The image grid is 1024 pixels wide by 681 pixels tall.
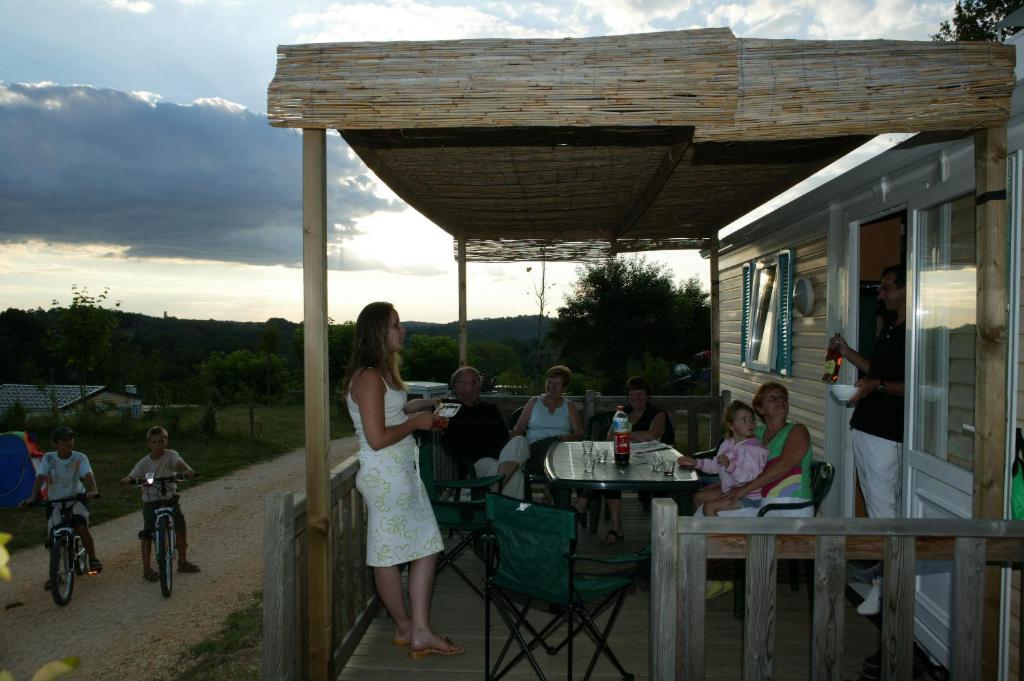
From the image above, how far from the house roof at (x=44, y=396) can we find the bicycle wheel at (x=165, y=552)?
37.8 feet

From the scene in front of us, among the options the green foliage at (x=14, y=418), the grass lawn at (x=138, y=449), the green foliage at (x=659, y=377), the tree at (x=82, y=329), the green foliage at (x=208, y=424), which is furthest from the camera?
the tree at (x=82, y=329)

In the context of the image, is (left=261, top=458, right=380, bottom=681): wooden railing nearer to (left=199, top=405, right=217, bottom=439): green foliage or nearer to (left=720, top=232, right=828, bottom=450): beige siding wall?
(left=720, top=232, right=828, bottom=450): beige siding wall

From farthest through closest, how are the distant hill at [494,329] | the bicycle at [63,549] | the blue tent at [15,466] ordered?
the distant hill at [494,329], the blue tent at [15,466], the bicycle at [63,549]

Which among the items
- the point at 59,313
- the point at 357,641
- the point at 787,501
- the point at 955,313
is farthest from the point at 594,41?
the point at 59,313

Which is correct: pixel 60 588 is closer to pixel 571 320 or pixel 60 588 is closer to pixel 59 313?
pixel 59 313

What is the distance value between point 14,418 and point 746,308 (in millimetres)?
14620

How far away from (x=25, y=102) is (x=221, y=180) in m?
6.87

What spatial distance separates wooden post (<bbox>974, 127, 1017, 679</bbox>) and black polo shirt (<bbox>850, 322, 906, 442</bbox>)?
1.22 metres

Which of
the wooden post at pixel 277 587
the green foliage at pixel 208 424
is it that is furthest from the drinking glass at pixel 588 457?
the green foliage at pixel 208 424

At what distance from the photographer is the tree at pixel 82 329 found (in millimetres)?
16719

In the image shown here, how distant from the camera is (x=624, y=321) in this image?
65.8 feet

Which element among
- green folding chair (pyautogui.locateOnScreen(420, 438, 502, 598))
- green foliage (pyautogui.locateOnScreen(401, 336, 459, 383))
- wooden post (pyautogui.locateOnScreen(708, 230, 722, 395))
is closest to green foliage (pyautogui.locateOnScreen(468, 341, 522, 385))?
green foliage (pyautogui.locateOnScreen(401, 336, 459, 383))

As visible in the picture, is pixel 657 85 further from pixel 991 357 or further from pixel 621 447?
pixel 621 447

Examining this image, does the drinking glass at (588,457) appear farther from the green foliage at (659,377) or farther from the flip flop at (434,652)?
the green foliage at (659,377)
